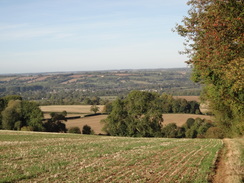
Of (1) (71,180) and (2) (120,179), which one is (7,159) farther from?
(2) (120,179)

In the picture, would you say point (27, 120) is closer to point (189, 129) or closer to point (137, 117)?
point (137, 117)

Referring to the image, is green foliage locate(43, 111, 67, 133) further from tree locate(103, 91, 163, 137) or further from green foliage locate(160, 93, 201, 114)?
green foliage locate(160, 93, 201, 114)

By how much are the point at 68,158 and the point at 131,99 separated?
4733 centimetres

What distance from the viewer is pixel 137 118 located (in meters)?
62.4

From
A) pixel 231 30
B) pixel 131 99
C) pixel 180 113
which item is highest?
pixel 231 30

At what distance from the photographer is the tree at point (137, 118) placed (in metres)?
61.1

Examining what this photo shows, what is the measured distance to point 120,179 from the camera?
1148cm

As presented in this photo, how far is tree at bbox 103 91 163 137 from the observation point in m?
61.1

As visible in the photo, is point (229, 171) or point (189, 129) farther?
point (189, 129)

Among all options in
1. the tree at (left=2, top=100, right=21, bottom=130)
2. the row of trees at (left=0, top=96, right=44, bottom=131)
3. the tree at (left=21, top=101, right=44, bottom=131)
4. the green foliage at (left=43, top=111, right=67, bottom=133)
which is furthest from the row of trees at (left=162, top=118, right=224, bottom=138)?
the tree at (left=2, top=100, right=21, bottom=130)

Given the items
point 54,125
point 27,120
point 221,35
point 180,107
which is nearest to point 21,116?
point 27,120

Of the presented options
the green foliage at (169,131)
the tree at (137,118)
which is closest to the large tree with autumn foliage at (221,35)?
the tree at (137,118)

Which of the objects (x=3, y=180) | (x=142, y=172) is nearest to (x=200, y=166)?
(x=142, y=172)

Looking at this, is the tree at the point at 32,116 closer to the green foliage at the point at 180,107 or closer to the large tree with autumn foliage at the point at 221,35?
the green foliage at the point at 180,107
